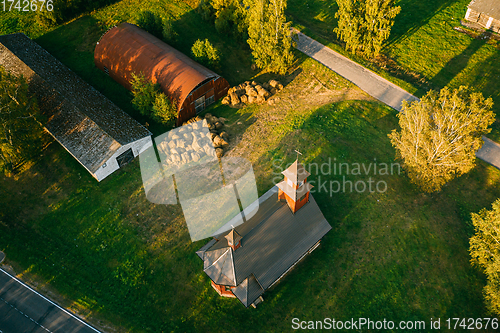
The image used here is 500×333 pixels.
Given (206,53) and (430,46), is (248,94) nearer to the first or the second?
(206,53)

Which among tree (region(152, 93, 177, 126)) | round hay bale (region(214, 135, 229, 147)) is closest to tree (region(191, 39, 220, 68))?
tree (region(152, 93, 177, 126))

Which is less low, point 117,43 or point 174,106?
point 117,43

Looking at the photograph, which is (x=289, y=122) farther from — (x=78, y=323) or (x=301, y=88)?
(x=78, y=323)

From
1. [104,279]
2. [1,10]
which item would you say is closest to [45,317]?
[104,279]

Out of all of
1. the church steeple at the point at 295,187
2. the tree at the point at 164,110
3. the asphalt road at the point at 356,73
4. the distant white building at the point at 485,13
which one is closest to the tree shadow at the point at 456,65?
the distant white building at the point at 485,13

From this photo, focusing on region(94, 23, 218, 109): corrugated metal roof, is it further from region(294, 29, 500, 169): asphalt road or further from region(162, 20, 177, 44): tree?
region(294, 29, 500, 169): asphalt road

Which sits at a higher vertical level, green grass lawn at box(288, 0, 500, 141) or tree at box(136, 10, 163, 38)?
tree at box(136, 10, 163, 38)

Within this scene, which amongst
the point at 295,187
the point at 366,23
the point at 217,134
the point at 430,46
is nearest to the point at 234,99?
the point at 217,134
